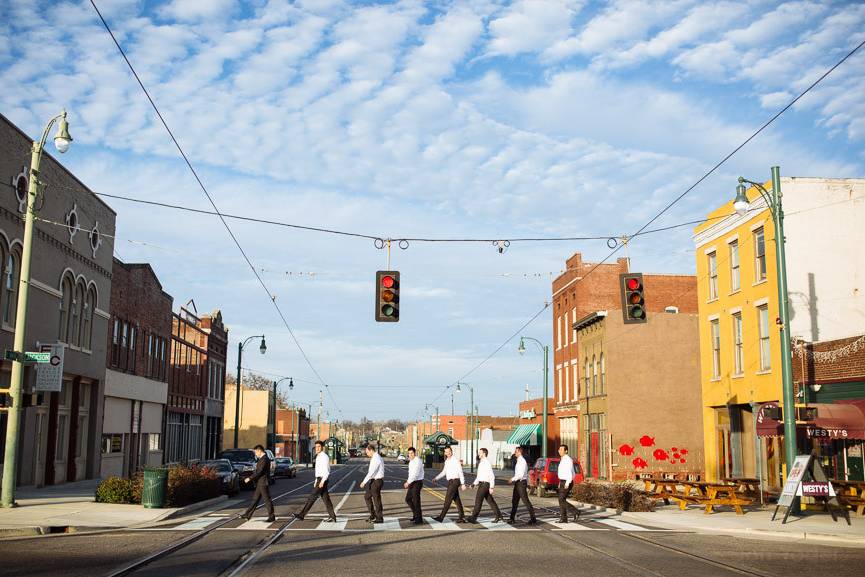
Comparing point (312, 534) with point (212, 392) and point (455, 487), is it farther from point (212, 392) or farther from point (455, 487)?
point (212, 392)

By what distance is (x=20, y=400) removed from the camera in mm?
20000

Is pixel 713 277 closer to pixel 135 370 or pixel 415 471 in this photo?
pixel 415 471

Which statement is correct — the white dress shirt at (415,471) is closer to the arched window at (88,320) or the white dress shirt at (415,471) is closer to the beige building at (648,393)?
the arched window at (88,320)

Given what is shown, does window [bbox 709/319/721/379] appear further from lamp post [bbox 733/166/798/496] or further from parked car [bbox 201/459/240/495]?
parked car [bbox 201/459/240/495]

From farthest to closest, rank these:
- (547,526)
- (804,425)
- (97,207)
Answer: (97,207), (804,425), (547,526)

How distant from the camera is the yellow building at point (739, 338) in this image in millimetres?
29203

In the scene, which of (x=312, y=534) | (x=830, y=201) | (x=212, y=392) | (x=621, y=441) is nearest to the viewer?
(x=312, y=534)

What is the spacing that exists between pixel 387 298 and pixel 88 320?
58.9 ft

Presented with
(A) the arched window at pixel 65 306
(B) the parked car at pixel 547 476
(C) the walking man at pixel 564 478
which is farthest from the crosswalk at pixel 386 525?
(A) the arched window at pixel 65 306

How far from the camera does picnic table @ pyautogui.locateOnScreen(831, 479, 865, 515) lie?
21.1 metres

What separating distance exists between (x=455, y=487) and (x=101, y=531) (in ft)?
24.2

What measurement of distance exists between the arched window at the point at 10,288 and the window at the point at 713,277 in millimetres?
24947

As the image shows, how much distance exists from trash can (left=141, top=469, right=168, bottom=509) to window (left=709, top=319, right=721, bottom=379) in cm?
2192

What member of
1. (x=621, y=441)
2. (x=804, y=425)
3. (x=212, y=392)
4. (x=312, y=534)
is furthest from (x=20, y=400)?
(x=212, y=392)
